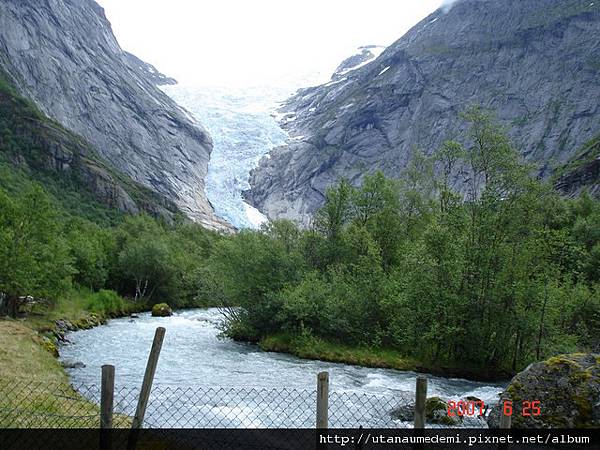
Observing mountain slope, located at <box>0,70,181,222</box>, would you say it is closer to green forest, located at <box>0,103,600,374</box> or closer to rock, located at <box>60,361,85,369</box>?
green forest, located at <box>0,103,600,374</box>

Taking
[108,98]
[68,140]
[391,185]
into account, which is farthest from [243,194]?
[391,185]

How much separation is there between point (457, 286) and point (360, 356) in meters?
6.59

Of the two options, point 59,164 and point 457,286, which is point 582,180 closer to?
point 457,286

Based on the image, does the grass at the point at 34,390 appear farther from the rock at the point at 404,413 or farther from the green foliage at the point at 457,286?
the green foliage at the point at 457,286

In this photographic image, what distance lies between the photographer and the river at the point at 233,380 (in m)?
16.3

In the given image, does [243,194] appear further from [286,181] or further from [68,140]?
[68,140]

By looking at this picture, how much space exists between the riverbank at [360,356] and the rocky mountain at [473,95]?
369ft

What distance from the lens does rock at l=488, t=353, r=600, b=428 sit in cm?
1396

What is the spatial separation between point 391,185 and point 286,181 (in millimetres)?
157433

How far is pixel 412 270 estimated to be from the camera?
28.2 m

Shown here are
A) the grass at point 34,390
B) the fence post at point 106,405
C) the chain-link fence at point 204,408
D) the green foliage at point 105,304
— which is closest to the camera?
the fence post at point 106,405

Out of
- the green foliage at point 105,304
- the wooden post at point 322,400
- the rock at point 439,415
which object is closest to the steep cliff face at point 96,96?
the green foliage at point 105,304

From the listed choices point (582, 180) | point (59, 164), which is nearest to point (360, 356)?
point (582, 180)

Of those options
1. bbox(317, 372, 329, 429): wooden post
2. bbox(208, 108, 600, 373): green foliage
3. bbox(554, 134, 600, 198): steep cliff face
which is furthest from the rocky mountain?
bbox(317, 372, 329, 429): wooden post
